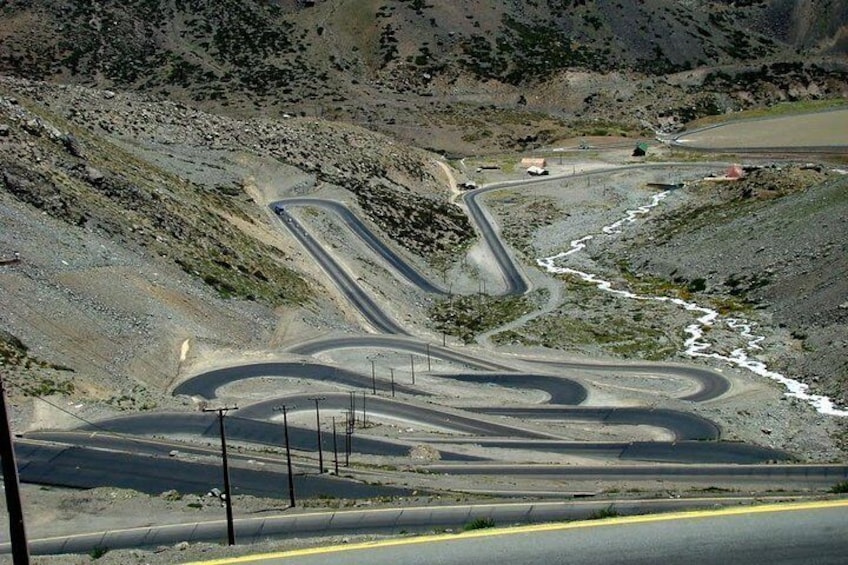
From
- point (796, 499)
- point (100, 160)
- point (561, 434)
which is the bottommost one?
point (561, 434)

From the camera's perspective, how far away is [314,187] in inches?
4562

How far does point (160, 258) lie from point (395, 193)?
51.4m

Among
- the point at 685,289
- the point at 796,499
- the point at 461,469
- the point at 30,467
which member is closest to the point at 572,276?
the point at 685,289

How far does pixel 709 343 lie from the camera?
3034 inches

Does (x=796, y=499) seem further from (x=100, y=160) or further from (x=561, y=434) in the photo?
(x=100, y=160)

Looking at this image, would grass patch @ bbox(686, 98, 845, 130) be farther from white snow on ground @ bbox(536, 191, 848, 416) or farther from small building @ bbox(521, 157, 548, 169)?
white snow on ground @ bbox(536, 191, 848, 416)

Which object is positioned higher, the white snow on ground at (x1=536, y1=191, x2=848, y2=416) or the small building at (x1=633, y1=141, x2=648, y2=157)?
the small building at (x1=633, y1=141, x2=648, y2=157)

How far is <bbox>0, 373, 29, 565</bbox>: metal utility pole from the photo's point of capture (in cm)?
1661

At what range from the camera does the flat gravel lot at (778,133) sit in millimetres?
165625

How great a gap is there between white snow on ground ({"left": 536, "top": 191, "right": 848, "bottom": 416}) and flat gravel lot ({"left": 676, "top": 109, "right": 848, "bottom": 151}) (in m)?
67.2

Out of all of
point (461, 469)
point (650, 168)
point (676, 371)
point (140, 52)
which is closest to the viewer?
point (461, 469)

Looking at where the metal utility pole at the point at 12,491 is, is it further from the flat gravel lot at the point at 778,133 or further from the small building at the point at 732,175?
the flat gravel lot at the point at 778,133

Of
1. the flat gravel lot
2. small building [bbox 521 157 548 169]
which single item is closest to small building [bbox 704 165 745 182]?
small building [bbox 521 157 548 169]

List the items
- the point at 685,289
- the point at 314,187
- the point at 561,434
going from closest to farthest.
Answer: the point at 561,434 < the point at 685,289 < the point at 314,187
